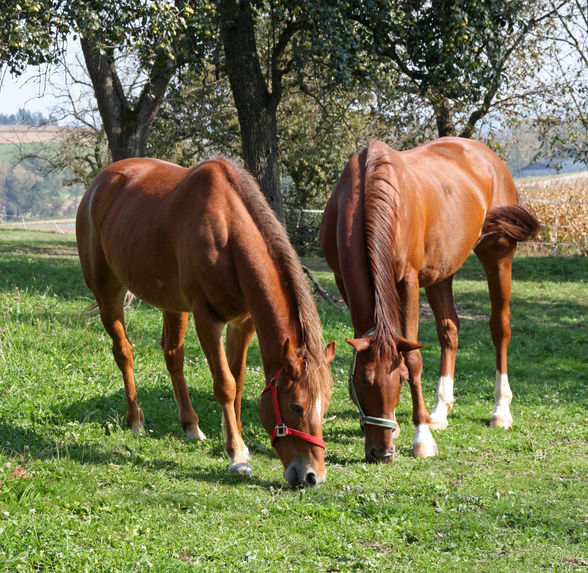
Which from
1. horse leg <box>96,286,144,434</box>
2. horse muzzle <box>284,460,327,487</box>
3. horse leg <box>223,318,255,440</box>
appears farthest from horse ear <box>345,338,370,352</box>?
horse leg <box>96,286,144,434</box>

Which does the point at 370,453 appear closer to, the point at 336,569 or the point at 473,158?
the point at 336,569

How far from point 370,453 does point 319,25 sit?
6.88 meters

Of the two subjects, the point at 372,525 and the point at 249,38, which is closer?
the point at 372,525

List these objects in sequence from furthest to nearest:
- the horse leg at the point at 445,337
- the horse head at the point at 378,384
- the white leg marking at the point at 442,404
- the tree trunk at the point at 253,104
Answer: the tree trunk at the point at 253,104, the horse leg at the point at 445,337, the white leg marking at the point at 442,404, the horse head at the point at 378,384

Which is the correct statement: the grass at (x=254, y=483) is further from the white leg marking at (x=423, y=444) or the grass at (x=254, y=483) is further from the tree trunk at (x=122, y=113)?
the tree trunk at (x=122, y=113)

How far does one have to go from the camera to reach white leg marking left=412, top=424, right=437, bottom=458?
4867mm

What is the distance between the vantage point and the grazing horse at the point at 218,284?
12.6 feet

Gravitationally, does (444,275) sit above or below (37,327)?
above

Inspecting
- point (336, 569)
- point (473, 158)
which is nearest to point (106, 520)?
point (336, 569)

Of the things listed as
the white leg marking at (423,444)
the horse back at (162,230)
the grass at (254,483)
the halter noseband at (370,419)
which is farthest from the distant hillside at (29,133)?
the halter noseband at (370,419)

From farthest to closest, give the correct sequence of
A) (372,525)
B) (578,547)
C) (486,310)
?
(486,310)
(372,525)
(578,547)

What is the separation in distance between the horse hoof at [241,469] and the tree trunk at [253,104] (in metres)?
6.06

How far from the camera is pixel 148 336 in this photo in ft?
25.9

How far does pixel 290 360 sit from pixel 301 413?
314mm
